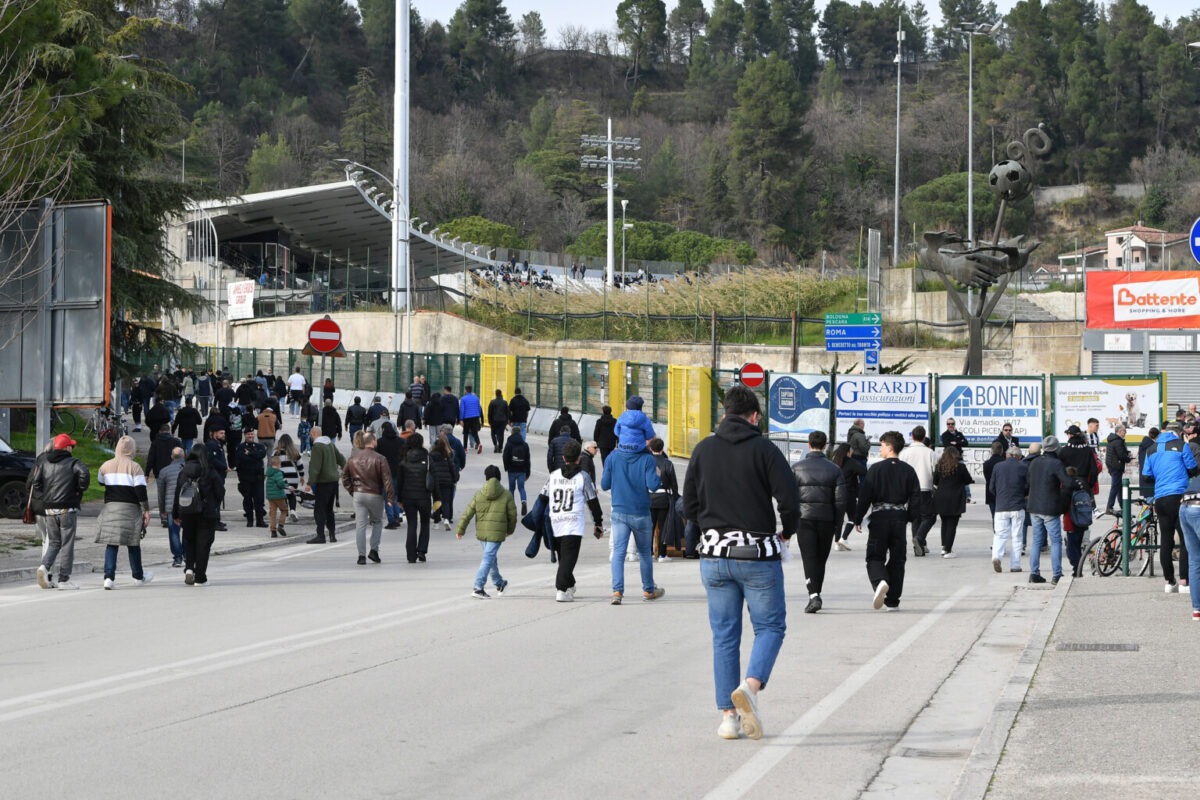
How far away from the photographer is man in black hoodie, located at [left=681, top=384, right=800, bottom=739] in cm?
796

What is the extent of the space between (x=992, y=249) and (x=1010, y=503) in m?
14.7

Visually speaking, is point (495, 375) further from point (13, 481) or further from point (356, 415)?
point (13, 481)

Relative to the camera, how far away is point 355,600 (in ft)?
49.0

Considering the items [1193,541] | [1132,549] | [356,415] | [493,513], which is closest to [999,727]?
[1193,541]

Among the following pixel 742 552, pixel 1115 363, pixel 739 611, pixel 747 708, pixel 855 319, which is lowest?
pixel 747 708

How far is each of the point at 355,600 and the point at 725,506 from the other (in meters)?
7.69

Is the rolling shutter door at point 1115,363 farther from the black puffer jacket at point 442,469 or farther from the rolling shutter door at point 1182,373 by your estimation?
the black puffer jacket at point 442,469

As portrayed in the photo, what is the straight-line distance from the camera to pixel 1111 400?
108 ft

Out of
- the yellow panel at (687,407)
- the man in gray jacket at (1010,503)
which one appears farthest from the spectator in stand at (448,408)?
the man in gray jacket at (1010,503)

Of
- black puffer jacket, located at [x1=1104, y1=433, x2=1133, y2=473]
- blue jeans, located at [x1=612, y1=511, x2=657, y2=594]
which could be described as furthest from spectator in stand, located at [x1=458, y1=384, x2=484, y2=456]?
blue jeans, located at [x1=612, y1=511, x2=657, y2=594]

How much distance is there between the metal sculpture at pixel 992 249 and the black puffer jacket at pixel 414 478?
1488 centimetres

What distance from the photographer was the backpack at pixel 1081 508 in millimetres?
17328

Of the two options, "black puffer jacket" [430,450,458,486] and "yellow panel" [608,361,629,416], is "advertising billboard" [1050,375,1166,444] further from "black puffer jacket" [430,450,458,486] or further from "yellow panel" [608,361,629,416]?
"black puffer jacket" [430,450,458,486]

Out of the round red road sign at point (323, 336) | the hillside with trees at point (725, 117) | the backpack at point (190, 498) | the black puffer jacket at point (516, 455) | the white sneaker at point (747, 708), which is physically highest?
the hillside with trees at point (725, 117)
